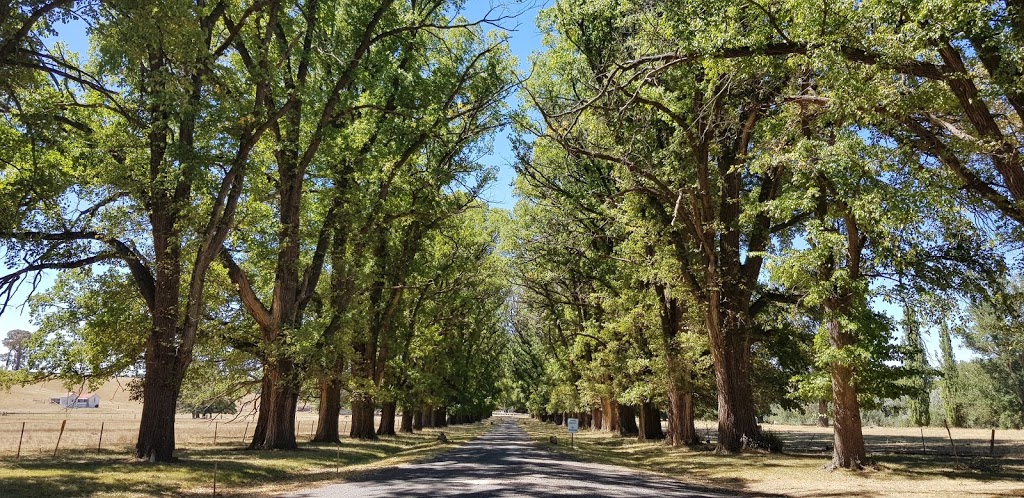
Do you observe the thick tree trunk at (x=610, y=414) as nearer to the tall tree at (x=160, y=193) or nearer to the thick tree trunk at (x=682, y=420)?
the thick tree trunk at (x=682, y=420)

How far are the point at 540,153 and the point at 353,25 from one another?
1031 centimetres

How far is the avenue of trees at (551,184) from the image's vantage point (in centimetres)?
1077

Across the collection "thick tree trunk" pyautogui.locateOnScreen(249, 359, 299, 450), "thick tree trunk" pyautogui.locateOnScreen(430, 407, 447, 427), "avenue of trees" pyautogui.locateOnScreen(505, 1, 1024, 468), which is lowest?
"thick tree trunk" pyautogui.locateOnScreen(430, 407, 447, 427)

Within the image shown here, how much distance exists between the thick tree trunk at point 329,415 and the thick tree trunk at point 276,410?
16.8ft

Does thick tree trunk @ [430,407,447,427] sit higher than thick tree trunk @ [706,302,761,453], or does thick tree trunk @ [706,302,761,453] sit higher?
thick tree trunk @ [706,302,761,453]

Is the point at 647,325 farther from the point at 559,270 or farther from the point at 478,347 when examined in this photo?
the point at 478,347

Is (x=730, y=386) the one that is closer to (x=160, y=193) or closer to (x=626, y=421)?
(x=160, y=193)

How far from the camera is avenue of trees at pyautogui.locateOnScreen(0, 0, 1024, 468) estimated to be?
10.8 metres

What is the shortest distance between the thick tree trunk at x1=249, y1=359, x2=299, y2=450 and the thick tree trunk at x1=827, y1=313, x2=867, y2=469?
631 inches

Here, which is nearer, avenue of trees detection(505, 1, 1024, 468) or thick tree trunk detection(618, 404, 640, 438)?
avenue of trees detection(505, 1, 1024, 468)

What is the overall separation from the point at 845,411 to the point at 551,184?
48.0ft

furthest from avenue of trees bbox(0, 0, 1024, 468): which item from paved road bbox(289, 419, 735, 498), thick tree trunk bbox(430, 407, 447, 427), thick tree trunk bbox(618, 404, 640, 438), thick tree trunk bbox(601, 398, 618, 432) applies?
thick tree trunk bbox(430, 407, 447, 427)

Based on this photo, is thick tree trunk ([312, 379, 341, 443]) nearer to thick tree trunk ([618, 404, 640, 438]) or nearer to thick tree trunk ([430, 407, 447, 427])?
thick tree trunk ([618, 404, 640, 438])

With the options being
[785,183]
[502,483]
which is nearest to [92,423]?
[502,483]
